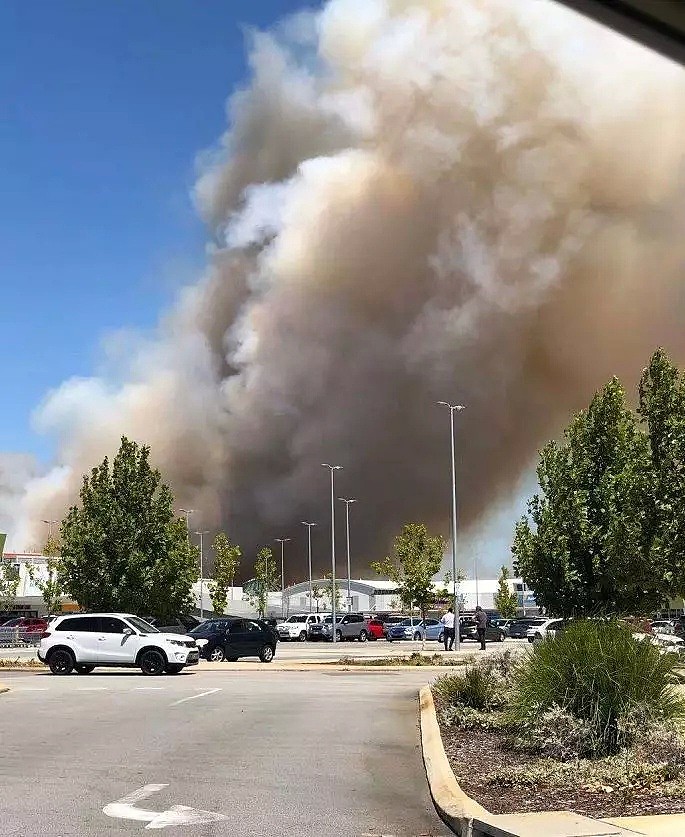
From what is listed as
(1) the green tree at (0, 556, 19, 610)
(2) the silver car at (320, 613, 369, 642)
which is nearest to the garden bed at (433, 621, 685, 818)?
(2) the silver car at (320, 613, 369, 642)

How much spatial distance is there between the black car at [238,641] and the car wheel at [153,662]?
8.64 m

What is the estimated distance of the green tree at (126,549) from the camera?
148 feet

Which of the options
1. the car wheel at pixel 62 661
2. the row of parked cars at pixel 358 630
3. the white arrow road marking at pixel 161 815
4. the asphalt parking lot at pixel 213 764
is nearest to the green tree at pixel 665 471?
the asphalt parking lot at pixel 213 764

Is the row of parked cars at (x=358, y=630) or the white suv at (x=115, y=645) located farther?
the row of parked cars at (x=358, y=630)

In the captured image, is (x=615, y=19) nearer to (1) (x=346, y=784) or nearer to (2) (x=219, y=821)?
(2) (x=219, y=821)

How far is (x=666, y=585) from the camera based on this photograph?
93.7ft

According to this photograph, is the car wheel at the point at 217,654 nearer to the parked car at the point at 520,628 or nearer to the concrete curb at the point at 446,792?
the concrete curb at the point at 446,792

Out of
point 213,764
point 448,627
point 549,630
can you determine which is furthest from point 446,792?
point 448,627

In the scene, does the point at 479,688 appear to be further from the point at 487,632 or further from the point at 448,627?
the point at 487,632

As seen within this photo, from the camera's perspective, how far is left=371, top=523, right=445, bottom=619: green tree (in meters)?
74.3

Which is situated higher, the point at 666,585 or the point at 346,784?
the point at 666,585

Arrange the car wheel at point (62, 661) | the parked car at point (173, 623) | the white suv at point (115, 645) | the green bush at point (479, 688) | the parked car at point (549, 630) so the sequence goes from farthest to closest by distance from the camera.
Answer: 1. the parked car at point (173, 623)
2. the car wheel at point (62, 661)
3. the white suv at point (115, 645)
4. the green bush at point (479, 688)
5. the parked car at point (549, 630)

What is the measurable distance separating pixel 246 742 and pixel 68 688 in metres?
10.8

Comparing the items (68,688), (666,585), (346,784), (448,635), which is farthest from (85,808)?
(448,635)
